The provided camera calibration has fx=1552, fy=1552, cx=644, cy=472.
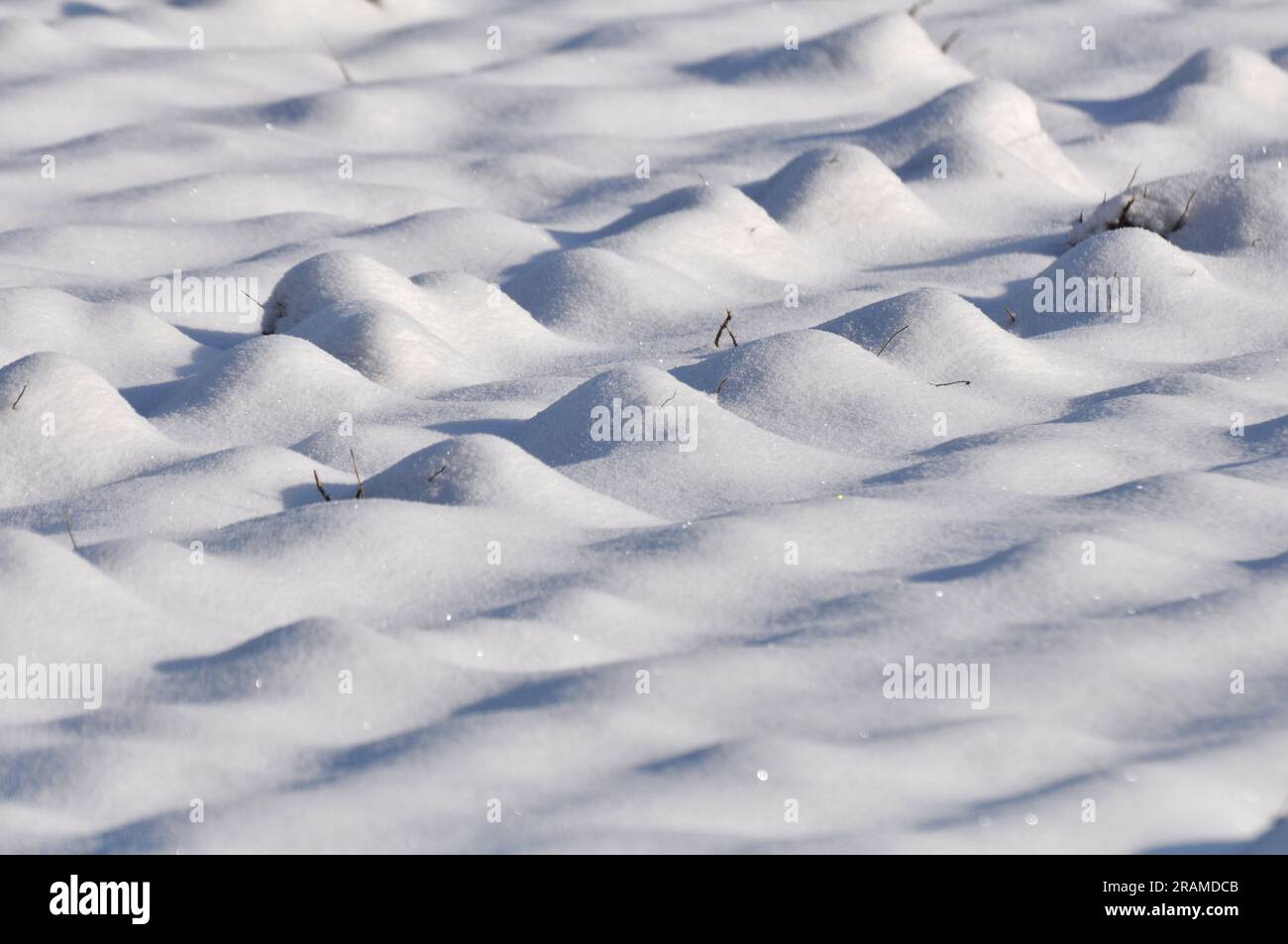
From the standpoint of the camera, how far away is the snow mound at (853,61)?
5043mm

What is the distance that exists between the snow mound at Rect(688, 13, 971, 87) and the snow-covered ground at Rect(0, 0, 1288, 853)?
0.9 inches

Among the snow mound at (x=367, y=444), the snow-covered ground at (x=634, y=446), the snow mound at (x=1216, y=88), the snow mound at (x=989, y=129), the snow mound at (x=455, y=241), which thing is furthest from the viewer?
the snow mound at (x=1216, y=88)

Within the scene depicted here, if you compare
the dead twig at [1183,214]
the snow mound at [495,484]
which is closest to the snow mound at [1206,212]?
the dead twig at [1183,214]

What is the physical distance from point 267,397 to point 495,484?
0.66m

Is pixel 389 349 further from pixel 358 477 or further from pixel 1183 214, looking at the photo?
pixel 1183 214

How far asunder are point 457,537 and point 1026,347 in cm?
140

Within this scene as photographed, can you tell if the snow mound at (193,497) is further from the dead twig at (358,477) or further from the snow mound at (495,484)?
the snow mound at (495,484)

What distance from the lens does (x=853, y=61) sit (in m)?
5.06

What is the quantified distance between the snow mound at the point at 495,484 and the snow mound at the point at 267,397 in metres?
0.37

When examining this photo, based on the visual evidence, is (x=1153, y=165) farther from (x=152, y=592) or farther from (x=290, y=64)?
(x=152, y=592)

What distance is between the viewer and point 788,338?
2.97 meters

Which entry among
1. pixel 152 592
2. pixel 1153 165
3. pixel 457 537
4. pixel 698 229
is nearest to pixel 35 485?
pixel 152 592

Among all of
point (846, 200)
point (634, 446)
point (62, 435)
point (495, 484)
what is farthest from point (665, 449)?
point (846, 200)

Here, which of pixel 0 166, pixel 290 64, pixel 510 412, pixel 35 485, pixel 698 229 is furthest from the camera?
pixel 290 64
